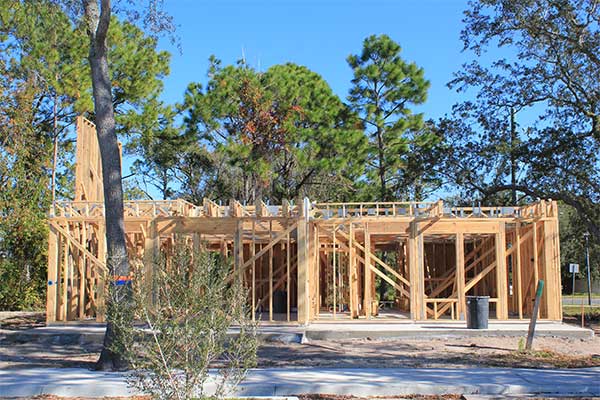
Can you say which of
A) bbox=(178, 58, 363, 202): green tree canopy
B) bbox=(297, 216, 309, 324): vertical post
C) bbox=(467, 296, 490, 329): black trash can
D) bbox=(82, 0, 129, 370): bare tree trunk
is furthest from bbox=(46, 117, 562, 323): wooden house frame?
bbox=(178, 58, 363, 202): green tree canopy

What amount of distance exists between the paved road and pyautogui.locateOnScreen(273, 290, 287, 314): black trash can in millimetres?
11715

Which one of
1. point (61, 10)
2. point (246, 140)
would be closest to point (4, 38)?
point (246, 140)

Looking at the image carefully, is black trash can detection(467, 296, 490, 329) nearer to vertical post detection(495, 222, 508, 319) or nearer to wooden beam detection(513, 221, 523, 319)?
vertical post detection(495, 222, 508, 319)

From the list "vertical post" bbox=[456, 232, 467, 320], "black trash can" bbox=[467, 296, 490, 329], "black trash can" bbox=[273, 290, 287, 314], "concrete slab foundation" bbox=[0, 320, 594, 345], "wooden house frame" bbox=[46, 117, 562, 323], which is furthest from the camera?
"black trash can" bbox=[273, 290, 287, 314]

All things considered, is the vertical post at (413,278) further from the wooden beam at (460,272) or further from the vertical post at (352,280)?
the vertical post at (352,280)

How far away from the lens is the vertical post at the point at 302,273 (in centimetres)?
1811

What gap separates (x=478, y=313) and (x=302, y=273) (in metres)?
4.83

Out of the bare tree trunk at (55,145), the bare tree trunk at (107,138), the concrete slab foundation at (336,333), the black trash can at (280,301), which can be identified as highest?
the bare tree trunk at (55,145)

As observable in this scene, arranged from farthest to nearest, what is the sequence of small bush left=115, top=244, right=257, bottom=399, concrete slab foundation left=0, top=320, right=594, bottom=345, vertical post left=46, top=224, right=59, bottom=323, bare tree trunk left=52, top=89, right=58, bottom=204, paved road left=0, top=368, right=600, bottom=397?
bare tree trunk left=52, top=89, right=58, bottom=204 → vertical post left=46, top=224, right=59, bottom=323 → concrete slab foundation left=0, top=320, right=594, bottom=345 → paved road left=0, top=368, right=600, bottom=397 → small bush left=115, top=244, right=257, bottom=399

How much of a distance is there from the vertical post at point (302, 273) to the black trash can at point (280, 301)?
4.86 m

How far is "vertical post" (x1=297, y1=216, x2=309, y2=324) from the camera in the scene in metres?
18.1

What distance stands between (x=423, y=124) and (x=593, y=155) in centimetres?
734

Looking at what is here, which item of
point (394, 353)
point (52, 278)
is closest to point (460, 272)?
point (394, 353)

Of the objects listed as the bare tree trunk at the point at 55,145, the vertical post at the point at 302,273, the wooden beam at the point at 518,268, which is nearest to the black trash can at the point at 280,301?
the vertical post at the point at 302,273
